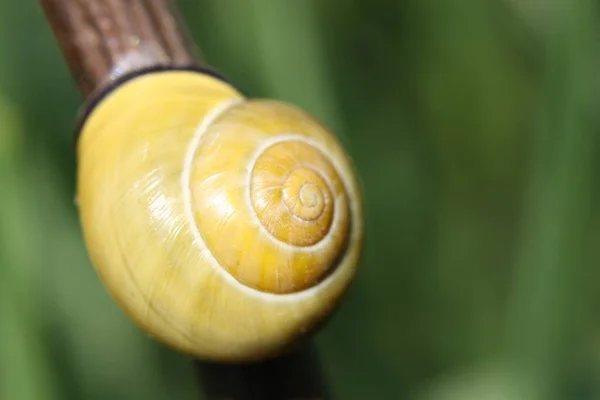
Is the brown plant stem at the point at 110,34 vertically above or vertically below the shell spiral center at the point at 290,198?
above

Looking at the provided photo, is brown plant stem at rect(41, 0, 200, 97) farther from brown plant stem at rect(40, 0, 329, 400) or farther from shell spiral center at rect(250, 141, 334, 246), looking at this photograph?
shell spiral center at rect(250, 141, 334, 246)

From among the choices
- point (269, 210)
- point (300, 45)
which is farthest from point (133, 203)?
point (300, 45)

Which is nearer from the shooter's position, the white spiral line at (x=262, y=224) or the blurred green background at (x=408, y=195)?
the white spiral line at (x=262, y=224)

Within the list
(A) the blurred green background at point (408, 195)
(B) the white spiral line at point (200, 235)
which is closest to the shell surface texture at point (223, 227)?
(B) the white spiral line at point (200, 235)

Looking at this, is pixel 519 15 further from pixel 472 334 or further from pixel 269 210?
pixel 269 210

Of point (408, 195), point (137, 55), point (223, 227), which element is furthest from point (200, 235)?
point (408, 195)

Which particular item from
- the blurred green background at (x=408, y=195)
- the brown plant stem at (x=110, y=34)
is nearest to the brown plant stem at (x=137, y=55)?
the brown plant stem at (x=110, y=34)

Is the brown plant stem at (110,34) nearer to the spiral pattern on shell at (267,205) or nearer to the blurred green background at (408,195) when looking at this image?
the spiral pattern on shell at (267,205)
